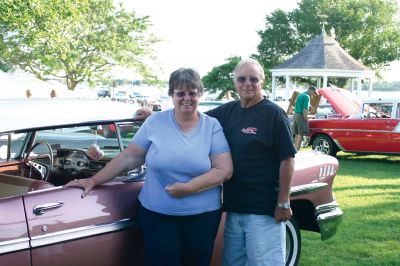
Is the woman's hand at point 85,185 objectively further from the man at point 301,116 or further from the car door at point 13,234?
the man at point 301,116

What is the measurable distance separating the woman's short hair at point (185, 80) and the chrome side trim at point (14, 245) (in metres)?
1.14

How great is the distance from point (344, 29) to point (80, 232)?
168 feet

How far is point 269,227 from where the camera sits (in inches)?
123


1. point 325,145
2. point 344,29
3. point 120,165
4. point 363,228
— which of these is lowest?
point 325,145

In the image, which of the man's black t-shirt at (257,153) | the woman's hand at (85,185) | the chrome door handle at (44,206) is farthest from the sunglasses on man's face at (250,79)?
the chrome door handle at (44,206)

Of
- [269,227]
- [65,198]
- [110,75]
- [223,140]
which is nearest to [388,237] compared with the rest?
[269,227]

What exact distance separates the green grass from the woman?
2145 mm

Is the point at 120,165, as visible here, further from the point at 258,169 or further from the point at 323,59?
the point at 323,59

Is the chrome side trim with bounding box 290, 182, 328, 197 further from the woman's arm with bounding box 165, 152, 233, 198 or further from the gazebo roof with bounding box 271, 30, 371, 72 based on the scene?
the gazebo roof with bounding box 271, 30, 371, 72

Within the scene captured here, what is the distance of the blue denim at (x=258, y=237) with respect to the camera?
10.2 feet

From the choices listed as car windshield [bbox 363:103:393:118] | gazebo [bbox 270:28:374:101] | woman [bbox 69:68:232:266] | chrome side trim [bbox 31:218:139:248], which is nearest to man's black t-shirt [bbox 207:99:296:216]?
woman [bbox 69:68:232:266]

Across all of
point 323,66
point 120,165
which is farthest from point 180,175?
point 323,66

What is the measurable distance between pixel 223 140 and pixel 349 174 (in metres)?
7.58

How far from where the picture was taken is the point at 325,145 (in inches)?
512
